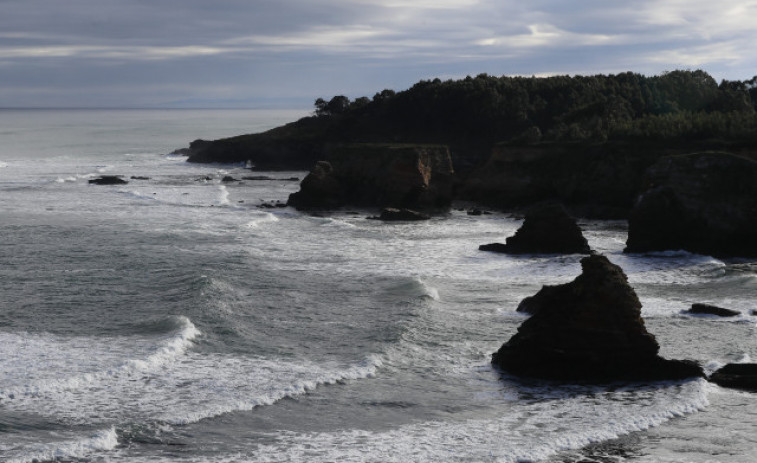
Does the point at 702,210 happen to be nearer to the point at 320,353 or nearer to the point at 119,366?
the point at 320,353

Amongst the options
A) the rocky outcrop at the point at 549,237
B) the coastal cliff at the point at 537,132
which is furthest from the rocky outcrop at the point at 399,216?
the rocky outcrop at the point at 549,237

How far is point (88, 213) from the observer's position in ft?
196

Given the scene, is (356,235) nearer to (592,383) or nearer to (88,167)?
(592,383)

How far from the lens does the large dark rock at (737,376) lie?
73.4ft

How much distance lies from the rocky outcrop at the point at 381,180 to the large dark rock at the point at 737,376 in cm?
4495

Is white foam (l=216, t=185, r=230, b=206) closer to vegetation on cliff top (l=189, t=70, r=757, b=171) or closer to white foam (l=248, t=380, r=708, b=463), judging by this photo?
vegetation on cliff top (l=189, t=70, r=757, b=171)

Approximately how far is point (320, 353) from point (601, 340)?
807 cm


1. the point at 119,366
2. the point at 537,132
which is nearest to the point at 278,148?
the point at 537,132

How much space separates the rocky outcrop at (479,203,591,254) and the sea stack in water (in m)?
21.6

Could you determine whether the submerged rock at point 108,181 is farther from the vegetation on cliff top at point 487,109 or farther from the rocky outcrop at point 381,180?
the vegetation on cliff top at point 487,109

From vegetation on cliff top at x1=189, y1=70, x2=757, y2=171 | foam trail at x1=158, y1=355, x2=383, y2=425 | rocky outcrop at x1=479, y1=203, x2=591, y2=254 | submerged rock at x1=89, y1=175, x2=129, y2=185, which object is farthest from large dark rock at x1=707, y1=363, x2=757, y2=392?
submerged rock at x1=89, y1=175, x2=129, y2=185

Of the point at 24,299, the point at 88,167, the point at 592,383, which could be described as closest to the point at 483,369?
the point at 592,383

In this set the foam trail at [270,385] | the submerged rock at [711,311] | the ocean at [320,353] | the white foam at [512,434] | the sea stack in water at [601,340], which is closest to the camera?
the white foam at [512,434]

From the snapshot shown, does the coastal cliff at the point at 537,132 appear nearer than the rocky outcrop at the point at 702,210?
No
